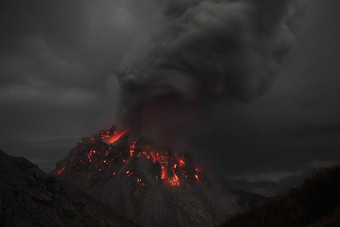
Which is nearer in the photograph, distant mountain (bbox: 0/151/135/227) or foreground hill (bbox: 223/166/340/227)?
foreground hill (bbox: 223/166/340/227)

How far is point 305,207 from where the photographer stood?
10109mm

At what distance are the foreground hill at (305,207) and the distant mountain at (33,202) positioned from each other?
224ft

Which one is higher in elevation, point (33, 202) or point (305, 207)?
point (33, 202)

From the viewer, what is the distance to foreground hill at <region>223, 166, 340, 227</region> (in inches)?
368

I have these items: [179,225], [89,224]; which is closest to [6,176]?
[89,224]

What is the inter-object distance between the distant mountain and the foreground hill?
68146mm

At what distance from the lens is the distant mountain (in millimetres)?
67475

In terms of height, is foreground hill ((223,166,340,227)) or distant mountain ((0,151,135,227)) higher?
distant mountain ((0,151,135,227))

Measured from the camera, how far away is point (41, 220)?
6975 cm

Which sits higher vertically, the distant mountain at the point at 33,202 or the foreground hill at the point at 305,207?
the distant mountain at the point at 33,202

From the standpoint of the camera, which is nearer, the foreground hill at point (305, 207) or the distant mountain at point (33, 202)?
the foreground hill at point (305, 207)

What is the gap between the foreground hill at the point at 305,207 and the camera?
9.34 meters

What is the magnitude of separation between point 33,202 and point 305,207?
3330 inches

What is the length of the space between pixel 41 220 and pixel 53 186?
25437mm
